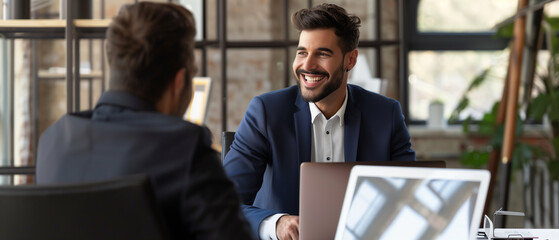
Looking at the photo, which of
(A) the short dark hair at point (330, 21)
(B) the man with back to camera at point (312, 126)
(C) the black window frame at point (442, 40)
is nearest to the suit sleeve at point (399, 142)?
(B) the man with back to camera at point (312, 126)

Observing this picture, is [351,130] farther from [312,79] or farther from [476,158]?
[476,158]

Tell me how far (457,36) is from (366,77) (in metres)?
1.44

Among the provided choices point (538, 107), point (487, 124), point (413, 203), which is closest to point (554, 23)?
point (538, 107)

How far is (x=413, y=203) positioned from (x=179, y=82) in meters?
0.50

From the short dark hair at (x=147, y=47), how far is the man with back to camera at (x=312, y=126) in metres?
0.95

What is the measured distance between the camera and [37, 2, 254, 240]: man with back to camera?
910 millimetres

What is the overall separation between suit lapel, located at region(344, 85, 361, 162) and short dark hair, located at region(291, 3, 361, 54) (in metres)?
0.18

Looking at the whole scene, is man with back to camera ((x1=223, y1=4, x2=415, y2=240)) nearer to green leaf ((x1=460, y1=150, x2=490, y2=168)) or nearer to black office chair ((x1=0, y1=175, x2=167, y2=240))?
black office chair ((x1=0, y1=175, x2=167, y2=240))

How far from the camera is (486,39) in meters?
5.07

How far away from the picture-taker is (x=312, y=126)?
198 centimetres

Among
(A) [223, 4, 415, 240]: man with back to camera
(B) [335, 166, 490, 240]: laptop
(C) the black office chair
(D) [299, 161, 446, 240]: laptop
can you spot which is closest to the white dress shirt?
(A) [223, 4, 415, 240]: man with back to camera

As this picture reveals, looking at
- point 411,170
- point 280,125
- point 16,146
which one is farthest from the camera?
point 16,146

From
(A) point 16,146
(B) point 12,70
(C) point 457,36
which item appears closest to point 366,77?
(C) point 457,36

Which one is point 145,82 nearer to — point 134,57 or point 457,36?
point 134,57
